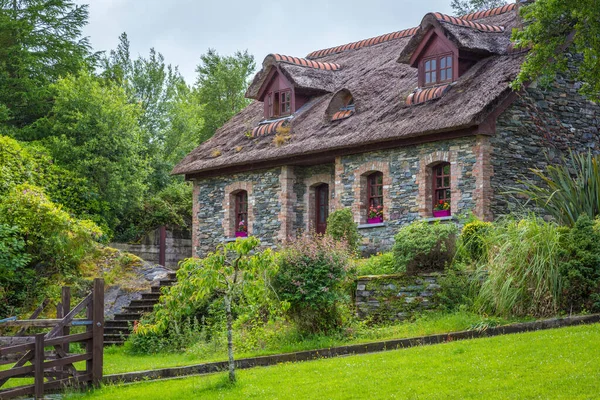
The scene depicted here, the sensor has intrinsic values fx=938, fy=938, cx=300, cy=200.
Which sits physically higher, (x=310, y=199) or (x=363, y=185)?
(x=363, y=185)

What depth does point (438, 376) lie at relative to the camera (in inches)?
437

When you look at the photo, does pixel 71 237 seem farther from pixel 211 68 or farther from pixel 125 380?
pixel 211 68

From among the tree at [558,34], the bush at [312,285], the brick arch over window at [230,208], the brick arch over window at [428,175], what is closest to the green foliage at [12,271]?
the brick arch over window at [230,208]

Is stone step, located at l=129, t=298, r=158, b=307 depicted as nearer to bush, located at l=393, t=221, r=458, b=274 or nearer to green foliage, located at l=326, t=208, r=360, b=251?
green foliage, located at l=326, t=208, r=360, b=251

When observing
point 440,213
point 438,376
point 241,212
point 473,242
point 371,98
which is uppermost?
point 371,98

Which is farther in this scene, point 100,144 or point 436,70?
point 100,144

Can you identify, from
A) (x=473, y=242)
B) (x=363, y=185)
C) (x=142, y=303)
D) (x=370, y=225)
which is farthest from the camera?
(x=363, y=185)

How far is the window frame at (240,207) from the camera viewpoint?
2755cm

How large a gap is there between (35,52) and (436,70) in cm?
1836

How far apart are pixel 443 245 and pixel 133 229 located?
15.9 meters

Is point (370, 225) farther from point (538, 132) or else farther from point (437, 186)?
point (538, 132)

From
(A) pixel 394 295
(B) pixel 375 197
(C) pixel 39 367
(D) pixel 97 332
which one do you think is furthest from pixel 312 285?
(B) pixel 375 197

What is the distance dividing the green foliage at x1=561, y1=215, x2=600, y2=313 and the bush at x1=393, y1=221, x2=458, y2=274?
9.54ft

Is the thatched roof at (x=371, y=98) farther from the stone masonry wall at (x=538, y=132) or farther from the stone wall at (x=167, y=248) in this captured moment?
the stone wall at (x=167, y=248)
